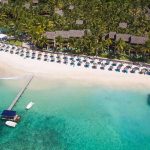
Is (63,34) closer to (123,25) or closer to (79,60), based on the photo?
(79,60)

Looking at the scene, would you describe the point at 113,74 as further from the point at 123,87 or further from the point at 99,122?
the point at 99,122

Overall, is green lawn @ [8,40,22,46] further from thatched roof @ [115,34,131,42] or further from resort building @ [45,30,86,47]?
thatched roof @ [115,34,131,42]

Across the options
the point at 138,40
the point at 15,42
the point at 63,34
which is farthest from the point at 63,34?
the point at 138,40

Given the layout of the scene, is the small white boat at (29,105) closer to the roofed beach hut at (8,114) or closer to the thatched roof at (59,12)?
the roofed beach hut at (8,114)

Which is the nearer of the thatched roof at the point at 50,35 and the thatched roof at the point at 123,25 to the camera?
the thatched roof at the point at 50,35

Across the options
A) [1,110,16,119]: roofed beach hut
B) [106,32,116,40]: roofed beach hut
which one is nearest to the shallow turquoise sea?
[1,110,16,119]: roofed beach hut

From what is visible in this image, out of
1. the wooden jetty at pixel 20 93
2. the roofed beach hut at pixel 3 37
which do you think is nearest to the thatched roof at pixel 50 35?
the roofed beach hut at pixel 3 37

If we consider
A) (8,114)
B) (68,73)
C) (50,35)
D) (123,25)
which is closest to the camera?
(8,114)
